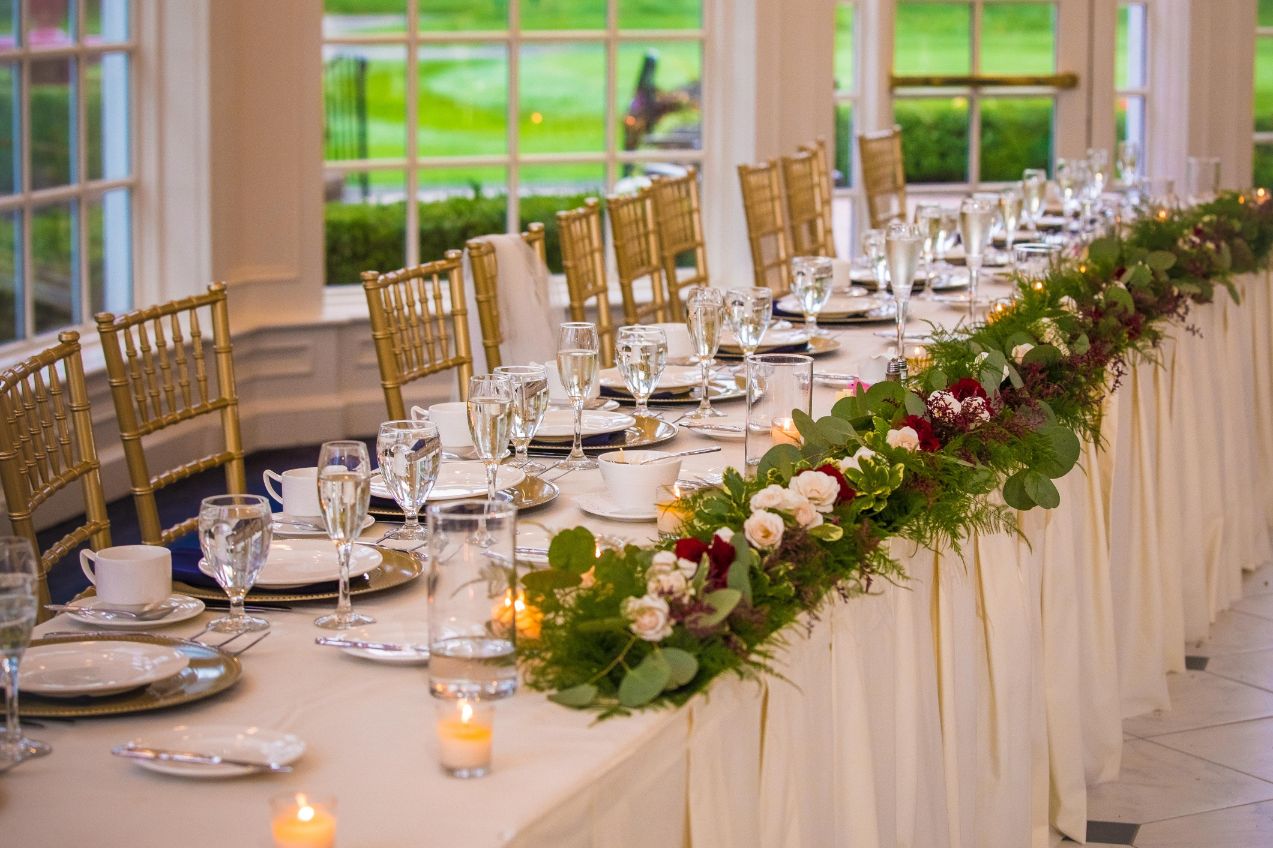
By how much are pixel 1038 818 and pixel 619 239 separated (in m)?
2.02

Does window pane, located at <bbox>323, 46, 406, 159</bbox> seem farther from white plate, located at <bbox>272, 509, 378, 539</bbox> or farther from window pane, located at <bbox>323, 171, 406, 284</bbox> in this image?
white plate, located at <bbox>272, 509, 378, 539</bbox>

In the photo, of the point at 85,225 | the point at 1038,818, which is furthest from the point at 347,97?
the point at 1038,818

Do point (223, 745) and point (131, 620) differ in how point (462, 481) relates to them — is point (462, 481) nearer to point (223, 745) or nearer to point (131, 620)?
point (131, 620)

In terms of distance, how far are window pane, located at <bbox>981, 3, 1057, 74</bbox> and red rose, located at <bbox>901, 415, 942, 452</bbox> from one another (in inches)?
224

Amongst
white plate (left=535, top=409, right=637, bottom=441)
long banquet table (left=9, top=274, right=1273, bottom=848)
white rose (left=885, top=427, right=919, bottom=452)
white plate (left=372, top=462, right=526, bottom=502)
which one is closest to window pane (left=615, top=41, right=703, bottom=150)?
long banquet table (left=9, top=274, right=1273, bottom=848)

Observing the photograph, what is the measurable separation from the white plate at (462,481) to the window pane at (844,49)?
5091 mm

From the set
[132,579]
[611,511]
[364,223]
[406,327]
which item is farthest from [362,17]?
[132,579]

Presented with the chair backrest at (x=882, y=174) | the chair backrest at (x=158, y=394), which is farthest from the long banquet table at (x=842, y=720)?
the chair backrest at (x=882, y=174)

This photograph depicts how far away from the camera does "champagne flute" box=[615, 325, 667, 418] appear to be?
2383 millimetres

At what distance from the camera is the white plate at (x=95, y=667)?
55.5 inches

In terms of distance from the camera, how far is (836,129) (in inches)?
277

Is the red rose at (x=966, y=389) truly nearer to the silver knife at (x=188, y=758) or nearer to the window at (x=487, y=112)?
the silver knife at (x=188, y=758)

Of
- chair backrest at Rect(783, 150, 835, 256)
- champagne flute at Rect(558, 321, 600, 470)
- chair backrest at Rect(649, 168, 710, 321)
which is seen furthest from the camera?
chair backrest at Rect(783, 150, 835, 256)

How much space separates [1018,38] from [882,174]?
72.4 inches
